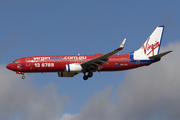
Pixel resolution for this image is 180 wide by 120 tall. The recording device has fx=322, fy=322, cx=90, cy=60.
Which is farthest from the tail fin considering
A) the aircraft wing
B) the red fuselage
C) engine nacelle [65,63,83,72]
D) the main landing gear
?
engine nacelle [65,63,83,72]

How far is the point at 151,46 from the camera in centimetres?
5959

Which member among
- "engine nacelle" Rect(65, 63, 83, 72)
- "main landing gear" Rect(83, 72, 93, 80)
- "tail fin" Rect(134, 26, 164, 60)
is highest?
"tail fin" Rect(134, 26, 164, 60)

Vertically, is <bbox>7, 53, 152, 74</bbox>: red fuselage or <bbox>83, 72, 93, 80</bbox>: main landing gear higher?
<bbox>7, 53, 152, 74</bbox>: red fuselage

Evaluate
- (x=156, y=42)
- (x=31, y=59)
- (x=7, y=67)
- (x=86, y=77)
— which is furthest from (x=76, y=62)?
(x=156, y=42)

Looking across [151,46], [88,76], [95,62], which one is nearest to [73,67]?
[95,62]

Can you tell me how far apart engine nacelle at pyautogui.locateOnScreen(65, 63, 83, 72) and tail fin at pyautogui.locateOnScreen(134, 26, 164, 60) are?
1028 centimetres

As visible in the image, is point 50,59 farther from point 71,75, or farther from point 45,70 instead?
point 71,75

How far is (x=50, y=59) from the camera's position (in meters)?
55.1

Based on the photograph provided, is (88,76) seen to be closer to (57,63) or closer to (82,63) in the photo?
(82,63)

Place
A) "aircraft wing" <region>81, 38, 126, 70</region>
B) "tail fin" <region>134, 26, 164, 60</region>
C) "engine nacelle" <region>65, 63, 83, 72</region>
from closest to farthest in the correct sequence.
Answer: "aircraft wing" <region>81, 38, 126, 70</region>, "engine nacelle" <region>65, 63, 83, 72</region>, "tail fin" <region>134, 26, 164, 60</region>

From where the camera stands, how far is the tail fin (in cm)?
5722

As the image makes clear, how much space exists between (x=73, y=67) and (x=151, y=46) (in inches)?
633

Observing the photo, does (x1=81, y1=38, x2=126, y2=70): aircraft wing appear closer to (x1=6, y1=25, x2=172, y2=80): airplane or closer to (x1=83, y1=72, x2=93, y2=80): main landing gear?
(x1=6, y1=25, x2=172, y2=80): airplane

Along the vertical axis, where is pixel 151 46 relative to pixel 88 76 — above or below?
above
